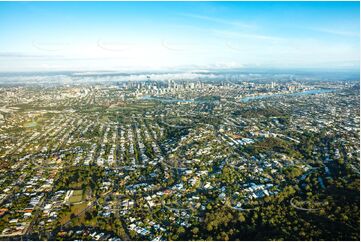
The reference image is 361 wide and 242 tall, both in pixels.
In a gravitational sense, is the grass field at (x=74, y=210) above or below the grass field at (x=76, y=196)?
below

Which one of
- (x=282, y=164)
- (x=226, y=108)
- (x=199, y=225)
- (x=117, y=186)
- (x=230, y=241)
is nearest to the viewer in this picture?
(x=230, y=241)

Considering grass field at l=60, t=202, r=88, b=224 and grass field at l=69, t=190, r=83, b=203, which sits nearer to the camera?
grass field at l=60, t=202, r=88, b=224

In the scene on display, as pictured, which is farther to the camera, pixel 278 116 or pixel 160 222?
pixel 278 116

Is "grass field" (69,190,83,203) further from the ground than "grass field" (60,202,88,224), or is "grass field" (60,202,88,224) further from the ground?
"grass field" (69,190,83,203)

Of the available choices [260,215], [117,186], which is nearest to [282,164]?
[260,215]

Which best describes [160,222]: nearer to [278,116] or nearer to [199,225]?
[199,225]

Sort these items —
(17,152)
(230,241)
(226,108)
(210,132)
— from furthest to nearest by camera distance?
(226,108) → (210,132) → (17,152) → (230,241)

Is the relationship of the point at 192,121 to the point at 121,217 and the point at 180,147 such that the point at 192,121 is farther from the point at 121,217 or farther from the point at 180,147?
the point at 121,217

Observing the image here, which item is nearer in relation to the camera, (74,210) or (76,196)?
(74,210)

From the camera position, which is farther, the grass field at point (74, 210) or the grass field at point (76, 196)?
the grass field at point (76, 196)

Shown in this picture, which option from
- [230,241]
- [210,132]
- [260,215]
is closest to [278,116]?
[210,132]
